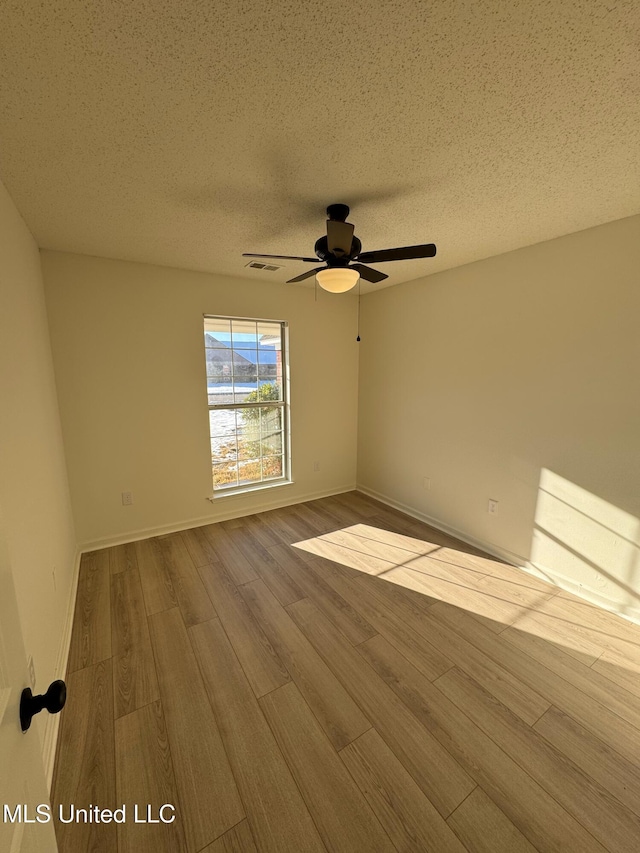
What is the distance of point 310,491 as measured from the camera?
420cm

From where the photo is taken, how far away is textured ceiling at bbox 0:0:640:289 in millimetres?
931

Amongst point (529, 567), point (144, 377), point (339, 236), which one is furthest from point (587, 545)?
point (144, 377)

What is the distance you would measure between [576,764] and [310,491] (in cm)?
310

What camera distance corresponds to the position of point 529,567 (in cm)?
269

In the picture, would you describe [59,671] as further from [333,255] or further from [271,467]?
[333,255]

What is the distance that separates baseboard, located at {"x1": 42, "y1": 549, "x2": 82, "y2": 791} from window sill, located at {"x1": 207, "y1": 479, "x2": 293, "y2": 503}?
49.0 inches

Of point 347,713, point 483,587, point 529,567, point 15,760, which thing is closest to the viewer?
point 15,760

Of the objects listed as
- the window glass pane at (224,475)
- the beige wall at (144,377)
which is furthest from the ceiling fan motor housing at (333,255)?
the window glass pane at (224,475)

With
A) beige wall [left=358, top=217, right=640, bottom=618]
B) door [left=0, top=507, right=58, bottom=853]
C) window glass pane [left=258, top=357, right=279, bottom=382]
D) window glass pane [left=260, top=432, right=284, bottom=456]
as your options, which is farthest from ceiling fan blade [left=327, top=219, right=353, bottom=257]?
window glass pane [left=260, top=432, right=284, bottom=456]

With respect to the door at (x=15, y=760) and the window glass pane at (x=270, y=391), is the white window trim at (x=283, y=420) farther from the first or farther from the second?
the door at (x=15, y=760)

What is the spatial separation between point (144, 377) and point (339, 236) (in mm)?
2181

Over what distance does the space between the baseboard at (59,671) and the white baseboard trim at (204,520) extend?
0.67 feet

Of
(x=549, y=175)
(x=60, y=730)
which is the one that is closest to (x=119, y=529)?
(x=60, y=730)

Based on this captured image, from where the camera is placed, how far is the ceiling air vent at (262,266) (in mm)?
2878
